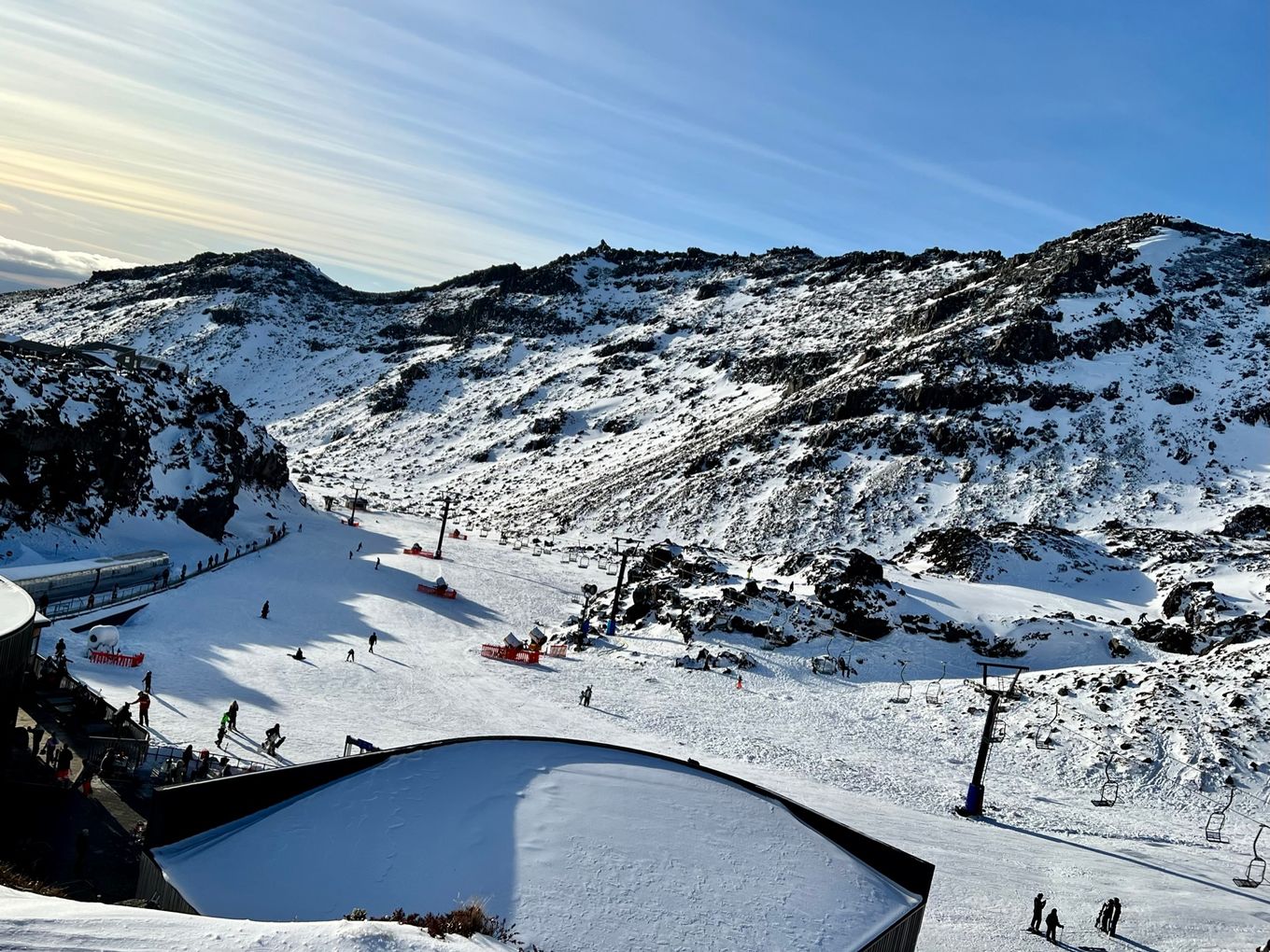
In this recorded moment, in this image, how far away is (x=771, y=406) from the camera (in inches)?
3686

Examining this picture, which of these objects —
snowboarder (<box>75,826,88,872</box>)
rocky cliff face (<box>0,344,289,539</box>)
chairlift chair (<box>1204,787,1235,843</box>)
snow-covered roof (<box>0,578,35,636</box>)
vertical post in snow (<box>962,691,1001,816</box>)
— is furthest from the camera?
rocky cliff face (<box>0,344,289,539</box>)

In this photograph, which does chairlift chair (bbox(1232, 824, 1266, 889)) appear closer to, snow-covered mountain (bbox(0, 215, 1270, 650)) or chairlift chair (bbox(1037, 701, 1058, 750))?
chairlift chair (bbox(1037, 701, 1058, 750))

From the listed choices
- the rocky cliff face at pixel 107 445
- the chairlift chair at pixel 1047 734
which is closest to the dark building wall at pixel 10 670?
the rocky cliff face at pixel 107 445

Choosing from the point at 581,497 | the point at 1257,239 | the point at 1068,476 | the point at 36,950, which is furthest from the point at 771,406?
the point at 36,950

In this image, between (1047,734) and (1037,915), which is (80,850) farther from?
(1047,734)

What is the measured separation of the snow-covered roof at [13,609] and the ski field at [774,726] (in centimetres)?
446

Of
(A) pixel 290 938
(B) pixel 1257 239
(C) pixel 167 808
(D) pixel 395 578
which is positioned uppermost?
(B) pixel 1257 239

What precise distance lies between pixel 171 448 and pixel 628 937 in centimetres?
5354

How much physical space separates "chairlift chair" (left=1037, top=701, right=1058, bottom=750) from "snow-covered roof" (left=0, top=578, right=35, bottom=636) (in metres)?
33.4

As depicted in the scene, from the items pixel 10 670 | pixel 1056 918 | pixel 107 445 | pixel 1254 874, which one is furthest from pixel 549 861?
pixel 107 445

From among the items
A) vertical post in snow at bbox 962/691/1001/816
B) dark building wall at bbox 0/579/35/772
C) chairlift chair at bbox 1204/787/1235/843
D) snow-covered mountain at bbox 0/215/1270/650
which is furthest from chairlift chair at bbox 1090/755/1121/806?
dark building wall at bbox 0/579/35/772

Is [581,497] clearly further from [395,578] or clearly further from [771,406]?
[395,578]

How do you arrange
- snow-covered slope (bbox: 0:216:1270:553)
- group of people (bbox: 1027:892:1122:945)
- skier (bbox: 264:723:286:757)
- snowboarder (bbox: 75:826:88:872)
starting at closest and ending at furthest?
1. snowboarder (bbox: 75:826:88:872)
2. group of people (bbox: 1027:892:1122:945)
3. skier (bbox: 264:723:286:757)
4. snow-covered slope (bbox: 0:216:1270:553)

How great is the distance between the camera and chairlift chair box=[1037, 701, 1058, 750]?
3219cm
